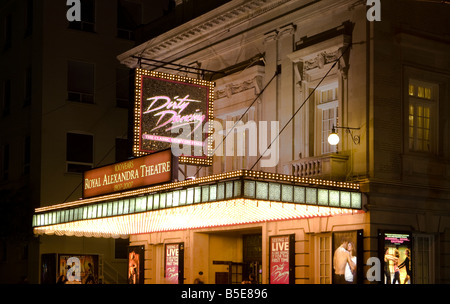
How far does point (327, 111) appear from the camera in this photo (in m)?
23.0

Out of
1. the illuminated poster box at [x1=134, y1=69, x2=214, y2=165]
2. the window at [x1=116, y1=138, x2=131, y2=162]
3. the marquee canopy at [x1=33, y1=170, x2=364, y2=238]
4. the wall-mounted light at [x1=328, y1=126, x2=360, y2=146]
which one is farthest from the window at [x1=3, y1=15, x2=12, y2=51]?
the wall-mounted light at [x1=328, y1=126, x2=360, y2=146]

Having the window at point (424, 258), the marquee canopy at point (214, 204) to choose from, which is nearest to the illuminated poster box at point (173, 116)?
the marquee canopy at point (214, 204)

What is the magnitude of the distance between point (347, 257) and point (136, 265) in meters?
11.8

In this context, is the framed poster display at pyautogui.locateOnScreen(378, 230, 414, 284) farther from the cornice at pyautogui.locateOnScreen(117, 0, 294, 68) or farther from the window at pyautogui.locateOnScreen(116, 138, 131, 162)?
the window at pyautogui.locateOnScreen(116, 138, 131, 162)

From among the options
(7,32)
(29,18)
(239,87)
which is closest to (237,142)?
(239,87)

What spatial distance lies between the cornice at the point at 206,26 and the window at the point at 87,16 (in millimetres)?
4683

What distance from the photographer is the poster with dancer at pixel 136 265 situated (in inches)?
1168

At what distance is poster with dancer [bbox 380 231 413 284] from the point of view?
20.1m

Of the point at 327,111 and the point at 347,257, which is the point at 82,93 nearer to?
the point at 327,111

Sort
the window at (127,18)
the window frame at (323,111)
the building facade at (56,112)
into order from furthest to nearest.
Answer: the window at (127,18), the building facade at (56,112), the window frame at (323,111)

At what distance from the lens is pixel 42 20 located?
112ft


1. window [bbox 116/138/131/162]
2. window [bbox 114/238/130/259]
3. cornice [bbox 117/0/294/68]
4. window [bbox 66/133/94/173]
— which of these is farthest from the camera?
window [bbox 116/138/131/162]

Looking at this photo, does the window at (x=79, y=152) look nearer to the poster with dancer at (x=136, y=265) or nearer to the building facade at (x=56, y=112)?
the building facade at (x=56, y=112)

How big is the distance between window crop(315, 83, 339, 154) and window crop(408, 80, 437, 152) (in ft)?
7.00
